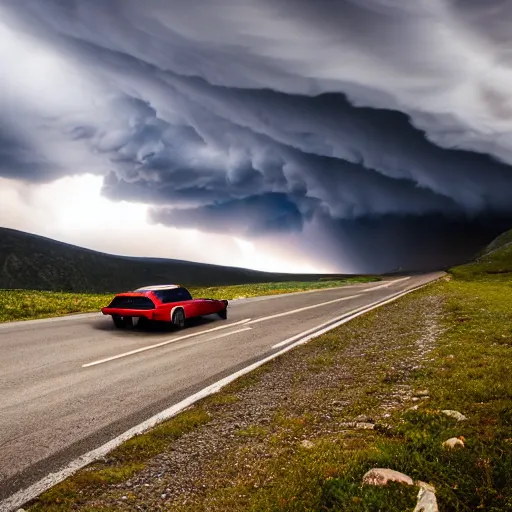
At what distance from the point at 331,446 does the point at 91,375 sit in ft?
19.0

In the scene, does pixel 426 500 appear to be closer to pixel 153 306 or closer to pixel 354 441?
pixel 354 441

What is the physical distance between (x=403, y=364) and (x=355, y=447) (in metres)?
5.09

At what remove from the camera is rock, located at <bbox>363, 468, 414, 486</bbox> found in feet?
14.2

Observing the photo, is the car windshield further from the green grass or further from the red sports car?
the green grass

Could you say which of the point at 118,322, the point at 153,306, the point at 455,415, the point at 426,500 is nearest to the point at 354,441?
the point at 426,500

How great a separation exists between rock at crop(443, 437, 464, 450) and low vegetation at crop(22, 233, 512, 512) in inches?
2.6

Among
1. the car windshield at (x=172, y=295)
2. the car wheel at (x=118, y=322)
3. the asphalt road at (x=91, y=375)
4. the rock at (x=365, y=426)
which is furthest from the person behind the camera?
the car wheel at (x=118, y=322)

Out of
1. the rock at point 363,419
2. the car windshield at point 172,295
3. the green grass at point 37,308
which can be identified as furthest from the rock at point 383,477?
the green grass at point 37,308

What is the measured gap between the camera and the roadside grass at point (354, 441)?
166 inches

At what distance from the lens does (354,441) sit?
5.52 m

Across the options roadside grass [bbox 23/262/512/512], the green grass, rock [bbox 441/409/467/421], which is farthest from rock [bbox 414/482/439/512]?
the green grass

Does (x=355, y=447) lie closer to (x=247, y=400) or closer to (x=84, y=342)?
(x=247, y=400)

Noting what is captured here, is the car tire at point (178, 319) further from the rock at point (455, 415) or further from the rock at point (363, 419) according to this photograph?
the rock at point (455, 415)

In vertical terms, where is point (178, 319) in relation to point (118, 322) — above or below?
above
